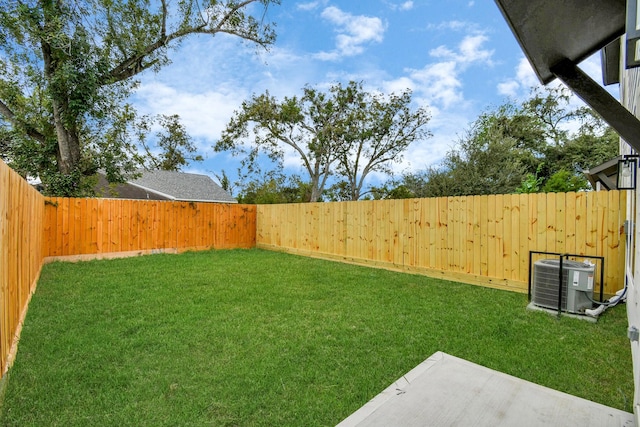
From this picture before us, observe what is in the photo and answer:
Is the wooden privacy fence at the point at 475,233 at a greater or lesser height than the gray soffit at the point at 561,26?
lesser

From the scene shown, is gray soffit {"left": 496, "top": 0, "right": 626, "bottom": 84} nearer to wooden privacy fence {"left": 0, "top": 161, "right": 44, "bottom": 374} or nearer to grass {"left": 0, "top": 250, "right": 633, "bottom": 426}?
grass {"left": 0, "top": 250, "right": 633, "bottom": 426}

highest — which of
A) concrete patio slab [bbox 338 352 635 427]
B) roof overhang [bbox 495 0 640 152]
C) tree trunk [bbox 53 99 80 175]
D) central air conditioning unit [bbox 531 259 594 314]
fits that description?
tree trunk [bbox 53 99 80 175]

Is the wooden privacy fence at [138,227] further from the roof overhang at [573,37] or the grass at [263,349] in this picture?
the roof overhang at [573,37]

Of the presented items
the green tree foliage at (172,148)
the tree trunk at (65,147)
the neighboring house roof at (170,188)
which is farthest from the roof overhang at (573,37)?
the green tree foliage at (172,148)

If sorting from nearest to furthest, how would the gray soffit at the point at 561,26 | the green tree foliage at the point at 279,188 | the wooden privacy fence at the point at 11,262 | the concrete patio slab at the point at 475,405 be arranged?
the gray soffit at the point at 561,26, the concrete patio slab at the point at 475,405, the wooden privacy fence at the point at 11,262, the green tree foliage at the point at 279,188

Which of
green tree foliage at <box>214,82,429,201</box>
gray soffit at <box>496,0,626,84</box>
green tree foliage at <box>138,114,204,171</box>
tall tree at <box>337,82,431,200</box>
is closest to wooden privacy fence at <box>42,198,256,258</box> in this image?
green tree foliage at <box>214,82,429,201</box>

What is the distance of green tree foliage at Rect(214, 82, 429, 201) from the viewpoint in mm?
15594

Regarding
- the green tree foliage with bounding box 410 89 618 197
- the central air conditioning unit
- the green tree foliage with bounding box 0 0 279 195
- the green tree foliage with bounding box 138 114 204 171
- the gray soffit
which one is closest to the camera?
the gray soffit

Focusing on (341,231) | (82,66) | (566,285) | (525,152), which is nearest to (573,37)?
(566,285)

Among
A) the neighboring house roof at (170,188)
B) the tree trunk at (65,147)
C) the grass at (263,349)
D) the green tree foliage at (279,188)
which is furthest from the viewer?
the green tree foliage at (279,188)

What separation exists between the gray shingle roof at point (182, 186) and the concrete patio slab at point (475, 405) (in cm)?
1599

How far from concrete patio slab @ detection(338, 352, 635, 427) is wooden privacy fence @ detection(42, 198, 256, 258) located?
765 cm

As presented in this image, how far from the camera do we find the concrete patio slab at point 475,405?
1.71 metres

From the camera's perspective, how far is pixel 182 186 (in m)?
17.3
